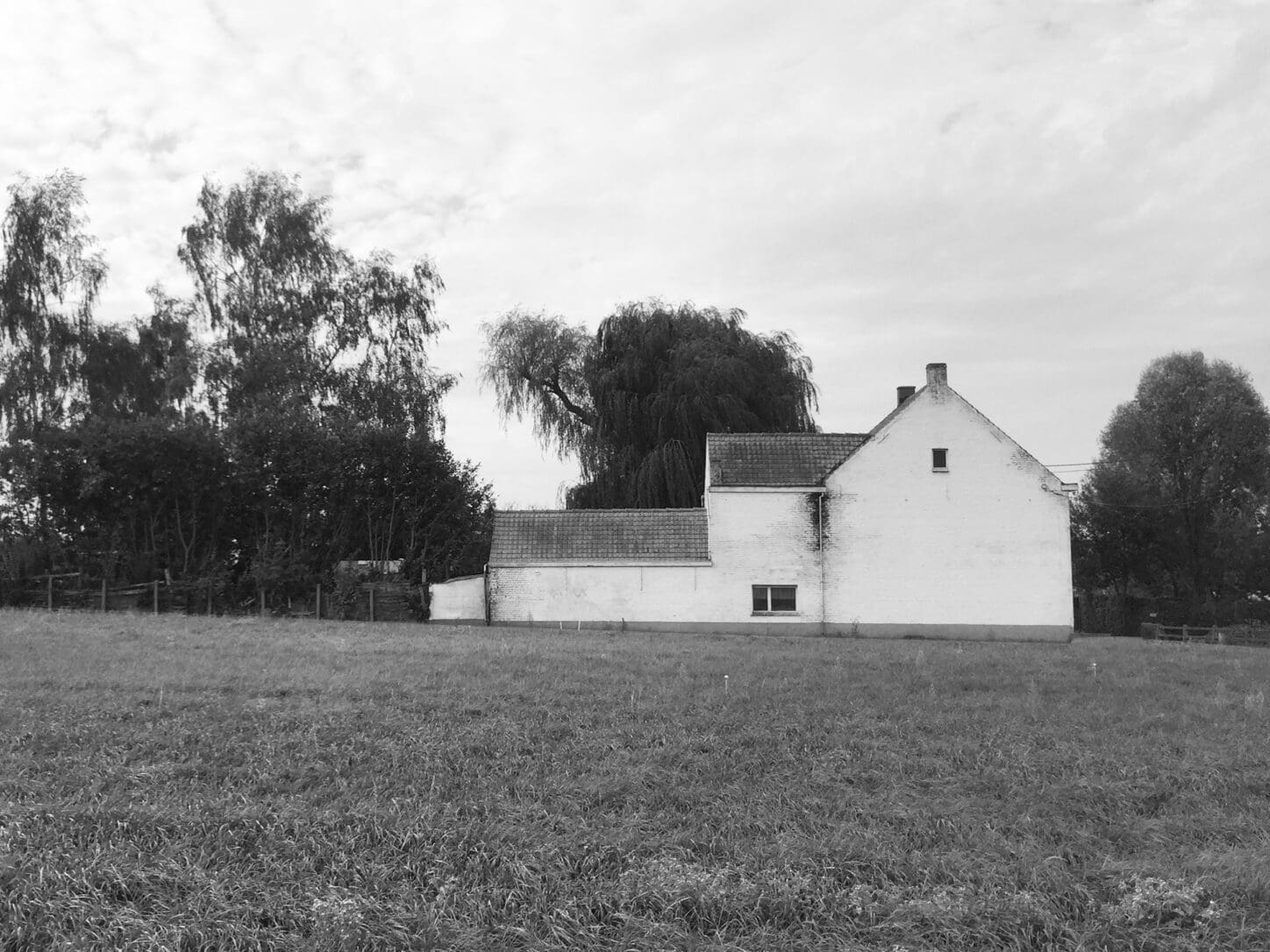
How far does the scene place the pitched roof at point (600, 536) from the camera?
30.8 m

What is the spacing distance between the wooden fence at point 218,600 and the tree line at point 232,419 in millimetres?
595

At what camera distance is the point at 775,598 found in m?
30.8

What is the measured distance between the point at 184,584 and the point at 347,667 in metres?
19.0

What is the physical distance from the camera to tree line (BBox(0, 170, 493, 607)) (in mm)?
31422

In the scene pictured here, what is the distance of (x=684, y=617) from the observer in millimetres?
30234

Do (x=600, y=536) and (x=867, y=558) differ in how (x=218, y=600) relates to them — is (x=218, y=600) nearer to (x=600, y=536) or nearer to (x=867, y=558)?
(x=600, y=536)

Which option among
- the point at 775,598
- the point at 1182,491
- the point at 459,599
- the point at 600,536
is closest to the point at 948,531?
the point at 775,598

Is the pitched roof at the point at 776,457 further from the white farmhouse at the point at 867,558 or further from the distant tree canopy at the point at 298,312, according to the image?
the distant tree canopy at the point at 298,312

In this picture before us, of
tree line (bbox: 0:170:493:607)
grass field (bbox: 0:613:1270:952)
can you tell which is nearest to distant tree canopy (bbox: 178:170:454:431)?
tree line (bbox: 0:170:493:607)

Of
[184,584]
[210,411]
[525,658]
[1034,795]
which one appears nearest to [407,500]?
[184,584]

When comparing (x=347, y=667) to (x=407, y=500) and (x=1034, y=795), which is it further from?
(x=407, y=500)

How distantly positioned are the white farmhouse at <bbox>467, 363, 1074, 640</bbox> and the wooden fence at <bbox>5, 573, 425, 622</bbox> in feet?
9.38

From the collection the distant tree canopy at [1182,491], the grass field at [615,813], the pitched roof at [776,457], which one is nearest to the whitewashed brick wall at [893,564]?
the pitched roof at [776,457]

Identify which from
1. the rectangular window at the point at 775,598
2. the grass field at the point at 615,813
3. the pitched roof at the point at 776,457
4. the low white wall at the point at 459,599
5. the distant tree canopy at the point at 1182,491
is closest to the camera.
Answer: the grass field at the point at 615,813
